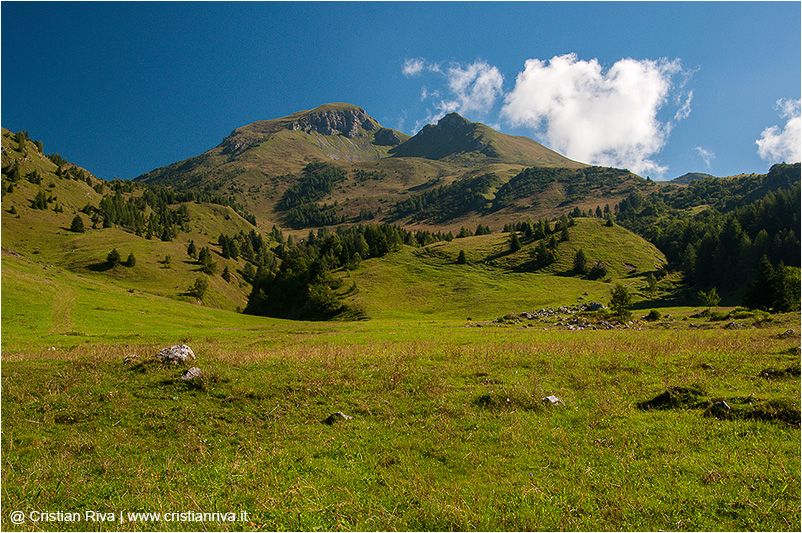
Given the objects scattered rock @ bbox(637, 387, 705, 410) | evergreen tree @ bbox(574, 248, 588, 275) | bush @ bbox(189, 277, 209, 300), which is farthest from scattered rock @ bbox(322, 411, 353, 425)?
bush @ bbox(189, 277, 209, 300)

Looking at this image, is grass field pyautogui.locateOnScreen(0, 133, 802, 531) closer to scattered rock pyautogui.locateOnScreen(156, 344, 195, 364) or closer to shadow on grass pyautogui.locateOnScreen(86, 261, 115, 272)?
scattered rock pyautogui.locateOnScreen(156, 344, 195, 364)

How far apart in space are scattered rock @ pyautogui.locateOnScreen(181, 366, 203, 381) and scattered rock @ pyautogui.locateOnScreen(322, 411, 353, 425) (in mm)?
6538

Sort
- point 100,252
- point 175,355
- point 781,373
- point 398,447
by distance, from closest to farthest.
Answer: point 398,447, point 781,373, point 175,355, point 100,252

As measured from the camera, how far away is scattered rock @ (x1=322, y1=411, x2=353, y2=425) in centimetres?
1173

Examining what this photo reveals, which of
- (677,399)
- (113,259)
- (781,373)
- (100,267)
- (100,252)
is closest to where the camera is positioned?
(677,399)

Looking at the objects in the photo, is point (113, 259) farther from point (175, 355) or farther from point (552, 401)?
point (552, 401)

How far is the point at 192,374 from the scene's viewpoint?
14734mm

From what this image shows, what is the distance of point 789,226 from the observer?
126250 mm

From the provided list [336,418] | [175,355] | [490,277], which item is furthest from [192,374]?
[490,277]

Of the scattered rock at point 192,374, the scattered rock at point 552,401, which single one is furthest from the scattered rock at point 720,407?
the scattered rock at point 192,374

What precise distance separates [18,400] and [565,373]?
21485mm

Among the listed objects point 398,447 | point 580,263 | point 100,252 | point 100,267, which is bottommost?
point 398,447

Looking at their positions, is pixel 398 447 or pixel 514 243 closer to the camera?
pixel 398 447

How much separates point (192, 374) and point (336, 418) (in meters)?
7.14
